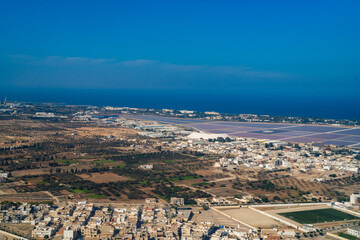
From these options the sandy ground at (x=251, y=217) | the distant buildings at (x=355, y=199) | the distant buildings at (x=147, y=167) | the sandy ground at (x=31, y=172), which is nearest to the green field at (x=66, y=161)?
the sandy ground at (x=31, y=172)

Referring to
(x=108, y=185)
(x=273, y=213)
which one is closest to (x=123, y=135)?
(x=108, y=185)

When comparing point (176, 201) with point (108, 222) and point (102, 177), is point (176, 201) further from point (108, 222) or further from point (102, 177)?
point (102, 177)

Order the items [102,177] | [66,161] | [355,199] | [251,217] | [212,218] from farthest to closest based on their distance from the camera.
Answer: [66,161], [102,177], [355,199], [251,217], [212,218]

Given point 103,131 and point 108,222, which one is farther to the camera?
point 103,131

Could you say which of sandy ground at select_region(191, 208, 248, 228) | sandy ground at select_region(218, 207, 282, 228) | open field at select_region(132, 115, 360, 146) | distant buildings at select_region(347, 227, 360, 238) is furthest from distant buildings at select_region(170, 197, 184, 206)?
open field at select_region(132, 115, 360, 146)

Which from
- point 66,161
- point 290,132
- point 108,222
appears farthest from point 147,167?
point 290,132
